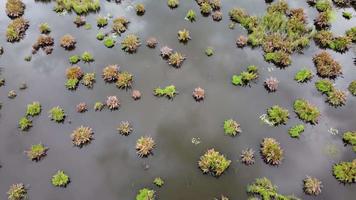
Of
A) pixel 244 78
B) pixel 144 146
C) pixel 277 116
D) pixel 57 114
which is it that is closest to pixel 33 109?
pixel 57 114

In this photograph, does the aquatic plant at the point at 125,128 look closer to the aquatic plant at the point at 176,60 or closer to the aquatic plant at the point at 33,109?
the aquatic plant at the point at 33,109

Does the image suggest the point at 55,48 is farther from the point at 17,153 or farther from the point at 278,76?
the point at 278,76

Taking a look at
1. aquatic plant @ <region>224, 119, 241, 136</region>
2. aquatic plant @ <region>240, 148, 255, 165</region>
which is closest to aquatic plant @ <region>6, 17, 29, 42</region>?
aquatic plant @ <region>224, 119, 241, 136</region>

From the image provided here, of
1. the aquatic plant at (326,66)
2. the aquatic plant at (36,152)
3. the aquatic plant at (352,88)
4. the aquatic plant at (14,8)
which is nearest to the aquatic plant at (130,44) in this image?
the aquatic plant at (36,152)

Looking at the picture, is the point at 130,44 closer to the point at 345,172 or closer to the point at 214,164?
the point at 214,164

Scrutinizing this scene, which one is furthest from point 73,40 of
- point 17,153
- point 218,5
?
point 218,5

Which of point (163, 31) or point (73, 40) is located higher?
point (163, 31)
